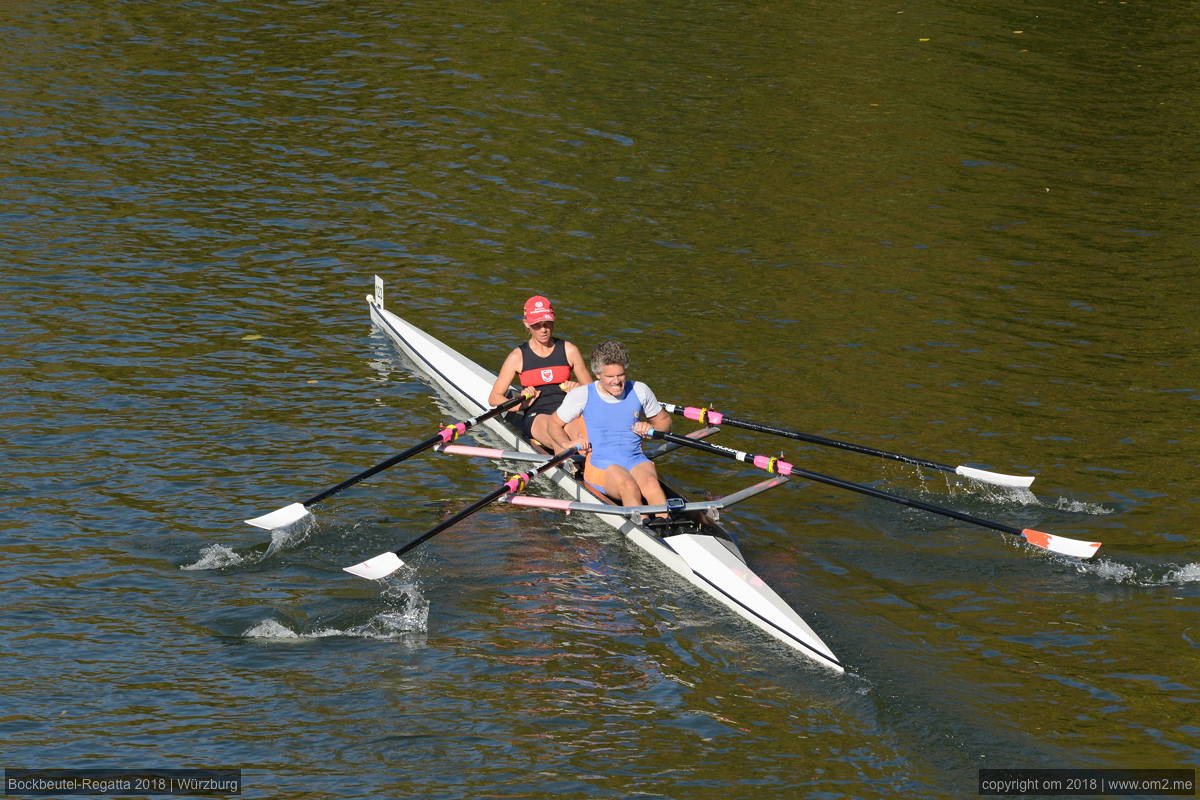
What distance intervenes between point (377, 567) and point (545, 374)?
13.5 ft

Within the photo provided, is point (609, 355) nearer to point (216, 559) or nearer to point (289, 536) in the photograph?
point (289, 536)

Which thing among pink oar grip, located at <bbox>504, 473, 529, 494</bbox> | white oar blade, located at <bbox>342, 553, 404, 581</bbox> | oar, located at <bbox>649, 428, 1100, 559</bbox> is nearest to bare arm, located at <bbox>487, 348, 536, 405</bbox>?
pink oar grip, located at <bbox>504, 473, 529, 494</bbox>

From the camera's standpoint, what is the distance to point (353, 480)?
13.6 metres

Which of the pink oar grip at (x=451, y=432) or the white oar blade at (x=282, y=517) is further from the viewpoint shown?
the pink oar grip at (x=451, y=432)

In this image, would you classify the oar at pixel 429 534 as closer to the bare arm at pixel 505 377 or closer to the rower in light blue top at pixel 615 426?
the rower in light blue top at pixel 615 426

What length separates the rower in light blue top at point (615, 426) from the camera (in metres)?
13.0

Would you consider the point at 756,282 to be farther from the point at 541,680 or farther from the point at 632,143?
the point at 541,680

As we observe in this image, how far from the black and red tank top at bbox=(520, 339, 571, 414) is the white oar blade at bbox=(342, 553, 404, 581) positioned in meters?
3.77

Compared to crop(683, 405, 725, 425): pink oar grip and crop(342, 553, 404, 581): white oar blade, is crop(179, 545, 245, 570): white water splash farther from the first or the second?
crop(683, 405, 725, 425): pink oar grip

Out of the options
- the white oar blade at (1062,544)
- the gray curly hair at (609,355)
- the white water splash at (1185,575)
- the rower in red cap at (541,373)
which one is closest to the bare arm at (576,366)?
the rower in red cap at (541,373)

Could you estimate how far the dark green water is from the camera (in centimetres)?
1026

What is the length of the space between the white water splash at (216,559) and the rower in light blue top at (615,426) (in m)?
3.53

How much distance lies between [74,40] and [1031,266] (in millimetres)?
22091

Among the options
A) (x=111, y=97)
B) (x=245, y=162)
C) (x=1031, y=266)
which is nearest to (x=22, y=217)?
(x=245, y=162)
